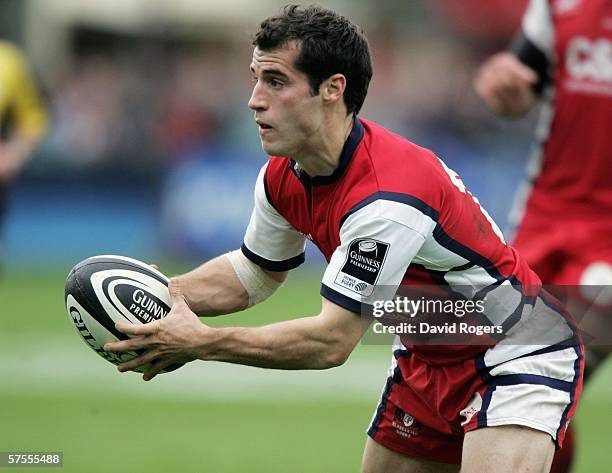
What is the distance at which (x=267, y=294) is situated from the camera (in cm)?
531

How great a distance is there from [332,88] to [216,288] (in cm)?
114

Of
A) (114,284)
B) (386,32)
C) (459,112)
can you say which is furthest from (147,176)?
(114,284)

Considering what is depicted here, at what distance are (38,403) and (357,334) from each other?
514 centimetres

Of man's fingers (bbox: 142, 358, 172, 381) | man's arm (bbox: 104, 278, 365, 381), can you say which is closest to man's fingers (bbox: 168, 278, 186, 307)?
man's arm (bbox: 104, 278, 365, 381)

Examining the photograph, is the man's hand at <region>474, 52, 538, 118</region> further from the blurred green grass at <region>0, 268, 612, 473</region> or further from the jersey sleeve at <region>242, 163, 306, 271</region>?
the blurred green grass at <region>0, 268, 612, 473</region>

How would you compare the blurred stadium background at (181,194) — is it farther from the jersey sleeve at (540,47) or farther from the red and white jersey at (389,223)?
the jersey sleeve at (540,47)

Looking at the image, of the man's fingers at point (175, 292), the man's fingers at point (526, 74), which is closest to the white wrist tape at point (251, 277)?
the man's fingers at point (175, 292)

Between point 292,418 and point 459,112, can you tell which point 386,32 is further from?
point 292,418

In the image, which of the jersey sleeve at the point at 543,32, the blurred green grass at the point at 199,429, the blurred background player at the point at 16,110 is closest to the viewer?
the jersey sleeve at the point at 543,32

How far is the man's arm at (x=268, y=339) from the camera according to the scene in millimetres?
4398

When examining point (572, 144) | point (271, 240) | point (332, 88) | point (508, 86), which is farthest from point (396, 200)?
point (572, 144)

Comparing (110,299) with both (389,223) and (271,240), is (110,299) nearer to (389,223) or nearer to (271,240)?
(271,240)

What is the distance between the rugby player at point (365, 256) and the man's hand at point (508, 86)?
1.64 meters

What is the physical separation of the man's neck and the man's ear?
117mm
